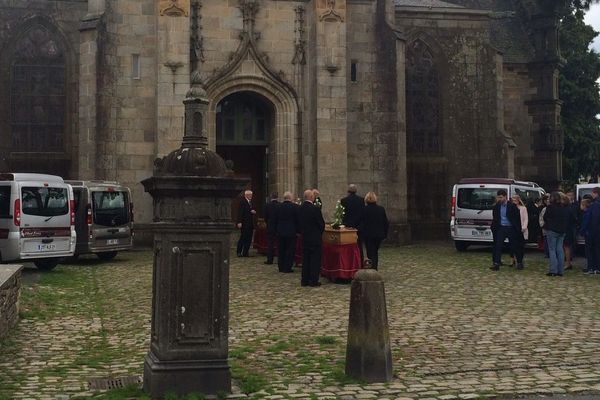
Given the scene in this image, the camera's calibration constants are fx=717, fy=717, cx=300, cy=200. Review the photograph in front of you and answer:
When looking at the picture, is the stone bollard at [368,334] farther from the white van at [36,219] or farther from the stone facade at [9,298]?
the white van at [36,219]

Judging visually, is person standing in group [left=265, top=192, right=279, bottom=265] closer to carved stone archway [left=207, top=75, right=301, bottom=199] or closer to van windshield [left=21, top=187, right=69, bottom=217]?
van windshield [left=21, top=187, right=69, bottom=217]

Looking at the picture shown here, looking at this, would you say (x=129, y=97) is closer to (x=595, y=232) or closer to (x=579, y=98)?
(x=595, y=232)

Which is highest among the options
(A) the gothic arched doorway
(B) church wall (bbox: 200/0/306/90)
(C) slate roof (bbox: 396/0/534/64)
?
(C) slate roof (bbox: 396/0/534/64)

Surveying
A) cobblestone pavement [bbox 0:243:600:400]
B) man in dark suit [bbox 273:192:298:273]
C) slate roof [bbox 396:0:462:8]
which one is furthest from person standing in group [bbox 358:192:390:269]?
slate roof [bbox 396:0:462:8]

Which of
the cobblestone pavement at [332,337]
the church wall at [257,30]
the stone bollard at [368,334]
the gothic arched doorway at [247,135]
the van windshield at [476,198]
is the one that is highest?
the church wall at [257,30]

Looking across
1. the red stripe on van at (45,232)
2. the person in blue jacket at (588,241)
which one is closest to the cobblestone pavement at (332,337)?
the person in blue jacket at (588,241)

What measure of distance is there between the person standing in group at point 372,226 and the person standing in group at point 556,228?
3.79 meters

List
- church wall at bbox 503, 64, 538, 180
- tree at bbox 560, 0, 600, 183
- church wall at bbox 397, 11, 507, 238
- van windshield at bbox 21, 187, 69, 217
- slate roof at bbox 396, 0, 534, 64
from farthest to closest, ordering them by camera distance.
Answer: tree at bbox 560, 0, 600, 183 → slate roof at bbox 396, 0, 534, 64 → church wall at bbox 503, 64, 538, 180 → church wall at bbox 397, 11, 507, 238 → van windshield at bbox 21, 187, 69, 217

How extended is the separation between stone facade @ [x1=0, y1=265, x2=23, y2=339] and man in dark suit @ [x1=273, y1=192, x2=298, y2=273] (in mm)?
6415

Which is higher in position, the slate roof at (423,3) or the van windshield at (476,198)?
the slate roof at (423,3)

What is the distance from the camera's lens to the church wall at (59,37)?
24.5m

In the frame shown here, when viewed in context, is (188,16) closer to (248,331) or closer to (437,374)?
(248,331)

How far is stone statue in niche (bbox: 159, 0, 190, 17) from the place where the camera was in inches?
834

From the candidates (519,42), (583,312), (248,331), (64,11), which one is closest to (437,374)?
(248,331)
